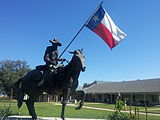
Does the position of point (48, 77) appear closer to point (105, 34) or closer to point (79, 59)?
point (79, 59)

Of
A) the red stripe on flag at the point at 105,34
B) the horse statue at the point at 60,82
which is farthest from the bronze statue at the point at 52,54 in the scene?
the red stripe on flag at the point at 105,34

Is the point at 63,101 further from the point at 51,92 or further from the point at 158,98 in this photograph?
the point at 158,98

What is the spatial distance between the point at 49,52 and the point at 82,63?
1.62 m

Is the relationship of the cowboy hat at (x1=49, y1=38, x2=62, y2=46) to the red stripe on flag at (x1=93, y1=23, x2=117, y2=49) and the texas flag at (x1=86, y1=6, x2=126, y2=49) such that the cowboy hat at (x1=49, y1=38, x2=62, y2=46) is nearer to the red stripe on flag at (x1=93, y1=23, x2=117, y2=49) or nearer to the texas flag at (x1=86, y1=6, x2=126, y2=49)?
the texas flag at (x1=86, y1=6, x2=126, y2=49)

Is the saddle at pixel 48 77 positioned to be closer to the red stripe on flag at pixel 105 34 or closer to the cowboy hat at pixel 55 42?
the cowboy hat at pixel 55 42

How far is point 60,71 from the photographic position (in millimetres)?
6887

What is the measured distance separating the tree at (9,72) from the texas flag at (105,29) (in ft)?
134

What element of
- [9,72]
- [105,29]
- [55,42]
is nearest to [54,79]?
[55,42]

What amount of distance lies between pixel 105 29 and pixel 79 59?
2.84m

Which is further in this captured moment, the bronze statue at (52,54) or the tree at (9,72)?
the tree at (9,72)

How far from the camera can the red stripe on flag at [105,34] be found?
8.61 metres

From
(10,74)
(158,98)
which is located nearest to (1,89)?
(10,74)

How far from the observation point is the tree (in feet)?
154

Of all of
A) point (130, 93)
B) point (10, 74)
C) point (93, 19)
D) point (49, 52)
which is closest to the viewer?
point (49, 52)
